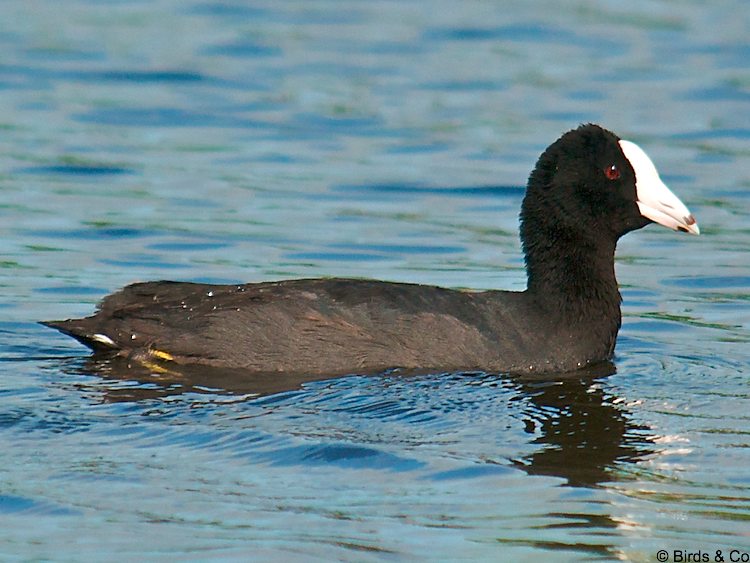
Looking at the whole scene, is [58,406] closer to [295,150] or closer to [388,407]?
[388,407]

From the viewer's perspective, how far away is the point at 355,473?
604 centimetres

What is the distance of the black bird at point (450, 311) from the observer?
754 centimetres

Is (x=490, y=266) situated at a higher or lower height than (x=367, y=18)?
lower

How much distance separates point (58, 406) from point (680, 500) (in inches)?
106

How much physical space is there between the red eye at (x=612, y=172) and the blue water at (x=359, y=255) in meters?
0.95

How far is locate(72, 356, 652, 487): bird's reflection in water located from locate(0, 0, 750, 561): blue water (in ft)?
0.07

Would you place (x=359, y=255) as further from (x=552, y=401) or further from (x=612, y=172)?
(x=552, y=401)

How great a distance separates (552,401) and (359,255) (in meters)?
3.63

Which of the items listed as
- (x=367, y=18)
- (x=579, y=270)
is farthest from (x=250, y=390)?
(x=367, y=18)

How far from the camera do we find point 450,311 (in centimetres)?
759

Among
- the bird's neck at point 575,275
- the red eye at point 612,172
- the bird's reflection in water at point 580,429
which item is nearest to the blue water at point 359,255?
the bird's reflection in water at point 580,429

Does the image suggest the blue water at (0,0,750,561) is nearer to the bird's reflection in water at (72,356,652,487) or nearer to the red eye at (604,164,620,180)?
the bird's reflection in water at (72,356,652,487)

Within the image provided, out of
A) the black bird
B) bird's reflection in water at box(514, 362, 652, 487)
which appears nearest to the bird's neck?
the black bird

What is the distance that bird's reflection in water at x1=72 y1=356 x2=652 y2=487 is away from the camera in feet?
21.0
